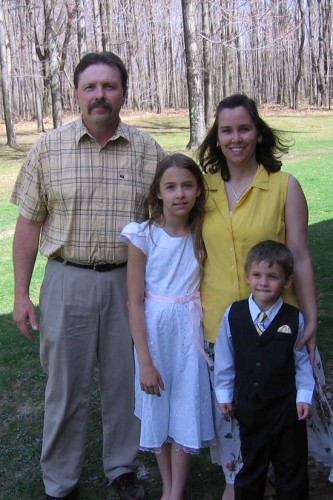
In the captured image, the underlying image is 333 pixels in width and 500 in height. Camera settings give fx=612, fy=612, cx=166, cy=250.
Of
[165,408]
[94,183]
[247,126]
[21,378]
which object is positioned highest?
[247,126]

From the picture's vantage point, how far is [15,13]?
38531 millimetres

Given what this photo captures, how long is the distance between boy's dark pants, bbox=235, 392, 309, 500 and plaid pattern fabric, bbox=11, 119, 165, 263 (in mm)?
867

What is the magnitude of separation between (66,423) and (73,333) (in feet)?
1.48

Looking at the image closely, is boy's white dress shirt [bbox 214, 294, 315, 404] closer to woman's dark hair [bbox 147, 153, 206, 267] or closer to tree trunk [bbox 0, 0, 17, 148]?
woman's dark hair [bbox 147, 153, 206, 267]

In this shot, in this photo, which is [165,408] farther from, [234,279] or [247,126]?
[247,126]

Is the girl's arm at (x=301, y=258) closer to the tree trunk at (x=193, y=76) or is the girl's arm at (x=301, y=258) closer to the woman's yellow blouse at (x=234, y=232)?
the woman's yellow blouse at (x=234, y=232)

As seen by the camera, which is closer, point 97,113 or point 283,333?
point 283,333

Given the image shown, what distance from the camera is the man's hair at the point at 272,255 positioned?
223 cm

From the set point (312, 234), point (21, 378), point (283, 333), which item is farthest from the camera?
point (312, 234)

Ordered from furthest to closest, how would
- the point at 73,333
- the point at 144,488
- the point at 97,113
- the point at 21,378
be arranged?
the point at 21,378, the point at 144,488, the point at 73,333, the point at 97,113

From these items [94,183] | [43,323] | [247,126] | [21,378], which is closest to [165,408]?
[43,323]

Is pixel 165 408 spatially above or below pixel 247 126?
below

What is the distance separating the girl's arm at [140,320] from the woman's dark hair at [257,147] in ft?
1.60

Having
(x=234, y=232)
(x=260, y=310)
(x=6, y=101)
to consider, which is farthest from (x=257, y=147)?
(x=6, y=101)
